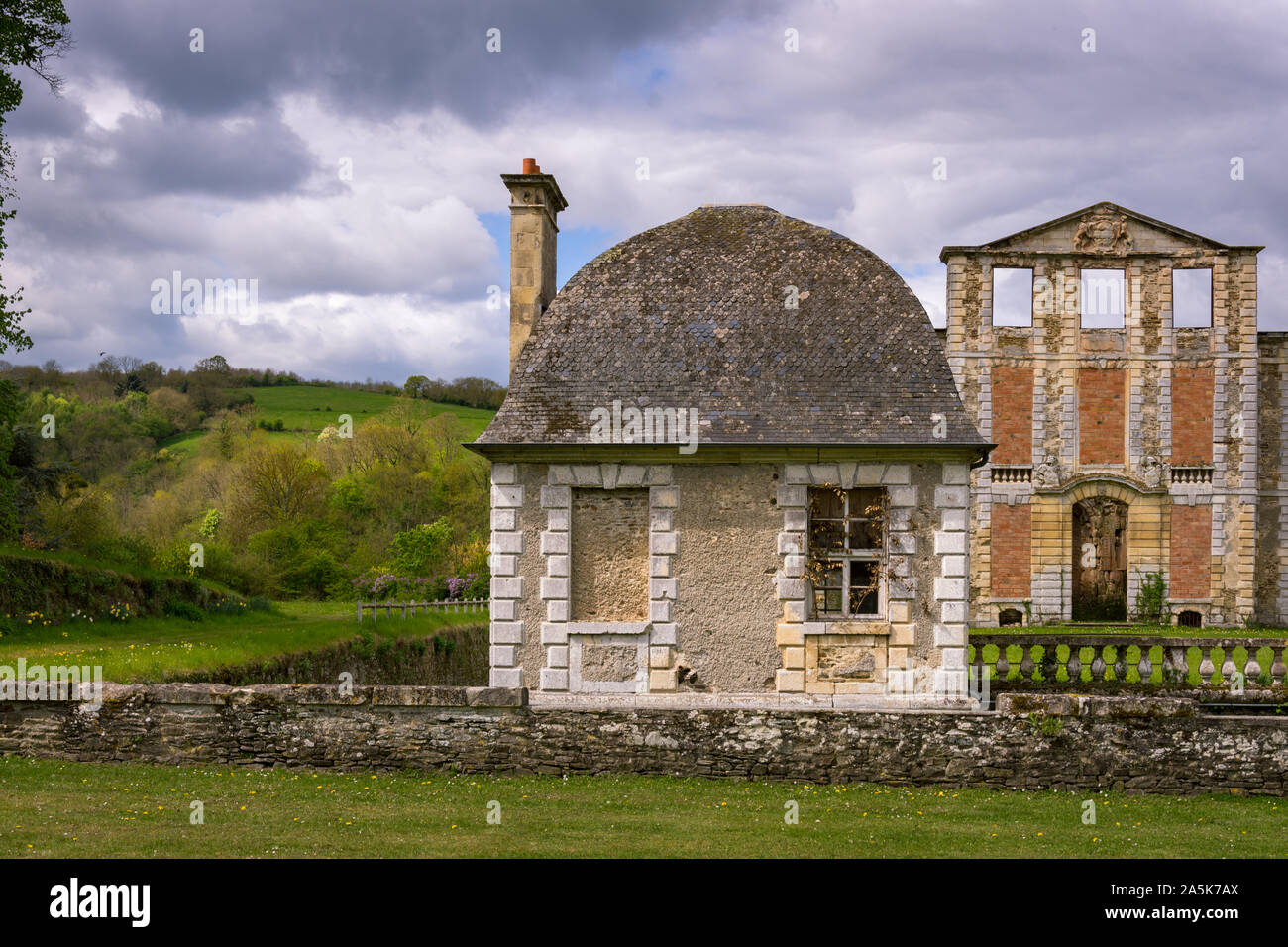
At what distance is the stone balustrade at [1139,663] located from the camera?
1425cm

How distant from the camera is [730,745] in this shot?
10.4 m

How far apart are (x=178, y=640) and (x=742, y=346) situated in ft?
36.8

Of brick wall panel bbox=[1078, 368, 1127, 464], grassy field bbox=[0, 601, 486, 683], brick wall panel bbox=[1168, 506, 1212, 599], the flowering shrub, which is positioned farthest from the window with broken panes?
the flowering shrub

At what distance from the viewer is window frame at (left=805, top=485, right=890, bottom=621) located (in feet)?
45.0

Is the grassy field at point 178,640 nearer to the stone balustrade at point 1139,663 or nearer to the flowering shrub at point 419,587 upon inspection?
the flowering shrub at point 419,587

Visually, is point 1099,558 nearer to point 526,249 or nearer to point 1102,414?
point 1102,414

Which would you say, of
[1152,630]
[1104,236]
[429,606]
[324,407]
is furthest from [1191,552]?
[324,407]

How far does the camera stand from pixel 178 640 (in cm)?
1941

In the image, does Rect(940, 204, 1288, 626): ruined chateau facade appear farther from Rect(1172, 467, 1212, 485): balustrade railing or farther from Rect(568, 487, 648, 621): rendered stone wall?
Rect(568, 487, 648, 621): rendered stone wall

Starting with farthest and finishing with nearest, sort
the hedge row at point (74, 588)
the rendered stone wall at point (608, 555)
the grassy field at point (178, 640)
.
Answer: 1. the hedge row at point (74, 588)
2. the grassy field at point (178, 640)
3. the rendered stone wall at point (608, 555)

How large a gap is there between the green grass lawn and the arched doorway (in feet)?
80.0

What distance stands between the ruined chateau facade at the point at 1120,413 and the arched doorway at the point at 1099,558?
2039 mm

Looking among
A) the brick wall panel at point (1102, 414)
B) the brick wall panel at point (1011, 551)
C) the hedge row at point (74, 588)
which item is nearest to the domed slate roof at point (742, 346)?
the hedge row at point (74, 588)
